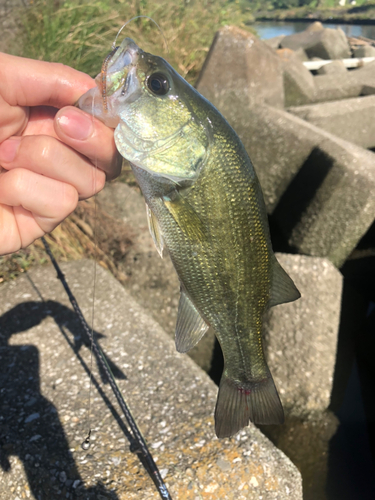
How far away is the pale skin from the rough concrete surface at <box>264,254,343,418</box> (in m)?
2.08

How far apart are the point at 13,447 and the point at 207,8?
8.97m

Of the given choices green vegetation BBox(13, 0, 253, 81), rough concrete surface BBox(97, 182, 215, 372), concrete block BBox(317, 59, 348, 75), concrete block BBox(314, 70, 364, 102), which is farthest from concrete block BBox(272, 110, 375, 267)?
concrete block BBox(317, 59, 348, 75)

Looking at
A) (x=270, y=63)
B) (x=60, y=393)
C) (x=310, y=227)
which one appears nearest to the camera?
(x=60, y=393)

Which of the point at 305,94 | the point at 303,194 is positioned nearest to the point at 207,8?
the point at 305,94

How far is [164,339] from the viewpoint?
8.84 feet

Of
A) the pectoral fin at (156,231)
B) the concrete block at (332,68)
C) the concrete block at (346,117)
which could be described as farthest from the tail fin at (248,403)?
the concrete block at (332,68)

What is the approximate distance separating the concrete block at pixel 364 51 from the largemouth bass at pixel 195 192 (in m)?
12.0

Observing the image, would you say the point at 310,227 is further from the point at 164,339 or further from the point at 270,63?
the point at 270,63

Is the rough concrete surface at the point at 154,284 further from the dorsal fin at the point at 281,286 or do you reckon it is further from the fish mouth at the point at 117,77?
the fish mouth at the point at 117,77

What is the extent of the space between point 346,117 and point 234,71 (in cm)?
167

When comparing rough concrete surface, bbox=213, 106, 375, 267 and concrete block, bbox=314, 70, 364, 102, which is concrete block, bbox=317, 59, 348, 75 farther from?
rough concrete surface, bbox=213, 106, 375, 267

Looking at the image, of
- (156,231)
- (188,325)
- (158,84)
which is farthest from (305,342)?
(158,84)

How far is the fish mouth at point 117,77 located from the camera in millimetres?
1070

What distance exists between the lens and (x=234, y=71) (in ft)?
16.0
